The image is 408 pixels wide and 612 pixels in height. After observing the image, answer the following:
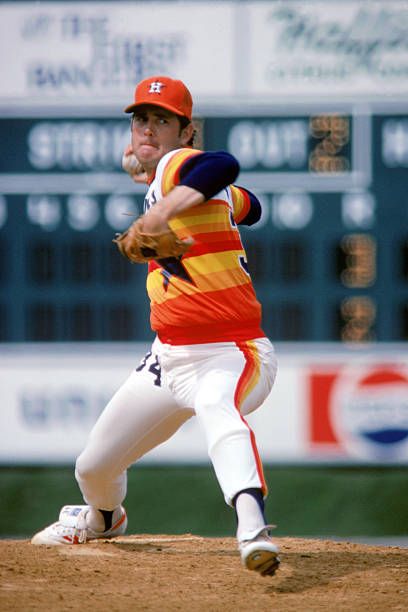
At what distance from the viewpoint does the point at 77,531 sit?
4867mm

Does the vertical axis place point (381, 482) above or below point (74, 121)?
below

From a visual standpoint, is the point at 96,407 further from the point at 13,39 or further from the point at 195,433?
the point at 13,39

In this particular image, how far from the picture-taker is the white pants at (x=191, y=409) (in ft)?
13.0

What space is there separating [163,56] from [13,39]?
1.07 meters

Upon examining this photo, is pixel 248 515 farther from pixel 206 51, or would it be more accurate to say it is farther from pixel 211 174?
pixel 206 51

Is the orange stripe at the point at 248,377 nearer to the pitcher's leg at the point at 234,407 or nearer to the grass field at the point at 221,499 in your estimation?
the pitcher's leg at the point at 234,407

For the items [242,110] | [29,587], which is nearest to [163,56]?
[242,110]

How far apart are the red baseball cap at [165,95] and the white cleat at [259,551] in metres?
1.46

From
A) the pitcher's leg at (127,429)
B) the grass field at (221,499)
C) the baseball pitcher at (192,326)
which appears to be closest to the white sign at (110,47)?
the grass field at (221,499)

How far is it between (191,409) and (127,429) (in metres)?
0.28

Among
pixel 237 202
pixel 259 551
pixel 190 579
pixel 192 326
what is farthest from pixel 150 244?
pixel 190 579

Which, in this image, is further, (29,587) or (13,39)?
(13,39)

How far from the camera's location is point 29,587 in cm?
406

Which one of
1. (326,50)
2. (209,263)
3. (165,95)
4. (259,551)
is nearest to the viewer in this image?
(259,551)
